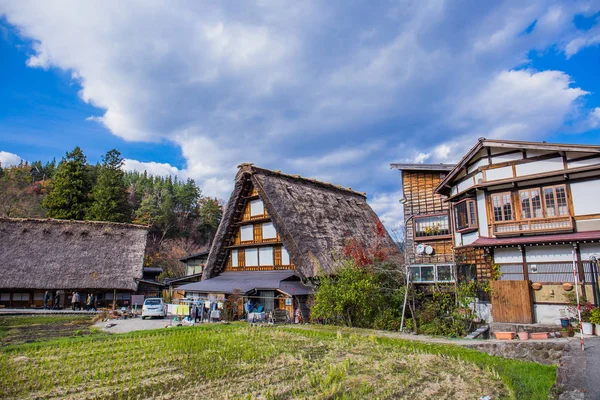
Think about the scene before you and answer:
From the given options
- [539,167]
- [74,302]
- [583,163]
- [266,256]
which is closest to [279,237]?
[266,256]

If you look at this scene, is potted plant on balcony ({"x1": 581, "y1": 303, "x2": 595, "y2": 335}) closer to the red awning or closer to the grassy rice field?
the red awning

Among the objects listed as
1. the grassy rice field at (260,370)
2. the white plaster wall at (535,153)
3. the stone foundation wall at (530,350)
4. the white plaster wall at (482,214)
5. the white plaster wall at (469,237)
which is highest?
the white plaster wall at (535,153)

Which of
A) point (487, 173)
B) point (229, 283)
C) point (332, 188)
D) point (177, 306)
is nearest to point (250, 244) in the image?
point (229, 283)

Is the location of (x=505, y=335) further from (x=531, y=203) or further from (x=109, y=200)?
(x=109, y=200)

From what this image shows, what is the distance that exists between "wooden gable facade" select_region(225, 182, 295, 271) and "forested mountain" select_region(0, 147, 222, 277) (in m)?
15.0

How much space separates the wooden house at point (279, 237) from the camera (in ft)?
70.3

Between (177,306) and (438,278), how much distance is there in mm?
14896

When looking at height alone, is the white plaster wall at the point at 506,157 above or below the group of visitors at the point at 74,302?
above

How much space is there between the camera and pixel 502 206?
1673 centimetres

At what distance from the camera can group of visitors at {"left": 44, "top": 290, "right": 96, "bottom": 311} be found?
27406mm

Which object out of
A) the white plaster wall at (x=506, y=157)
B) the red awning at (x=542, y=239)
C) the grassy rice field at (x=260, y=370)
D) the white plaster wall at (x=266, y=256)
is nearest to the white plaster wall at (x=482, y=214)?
the red awning at (x=542, y=239)

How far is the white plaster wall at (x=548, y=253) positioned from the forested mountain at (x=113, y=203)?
109 ft

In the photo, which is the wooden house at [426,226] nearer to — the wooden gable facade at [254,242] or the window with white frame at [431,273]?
the window with white frame at [431,273]

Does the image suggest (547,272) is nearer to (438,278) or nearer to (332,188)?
(438,278)
